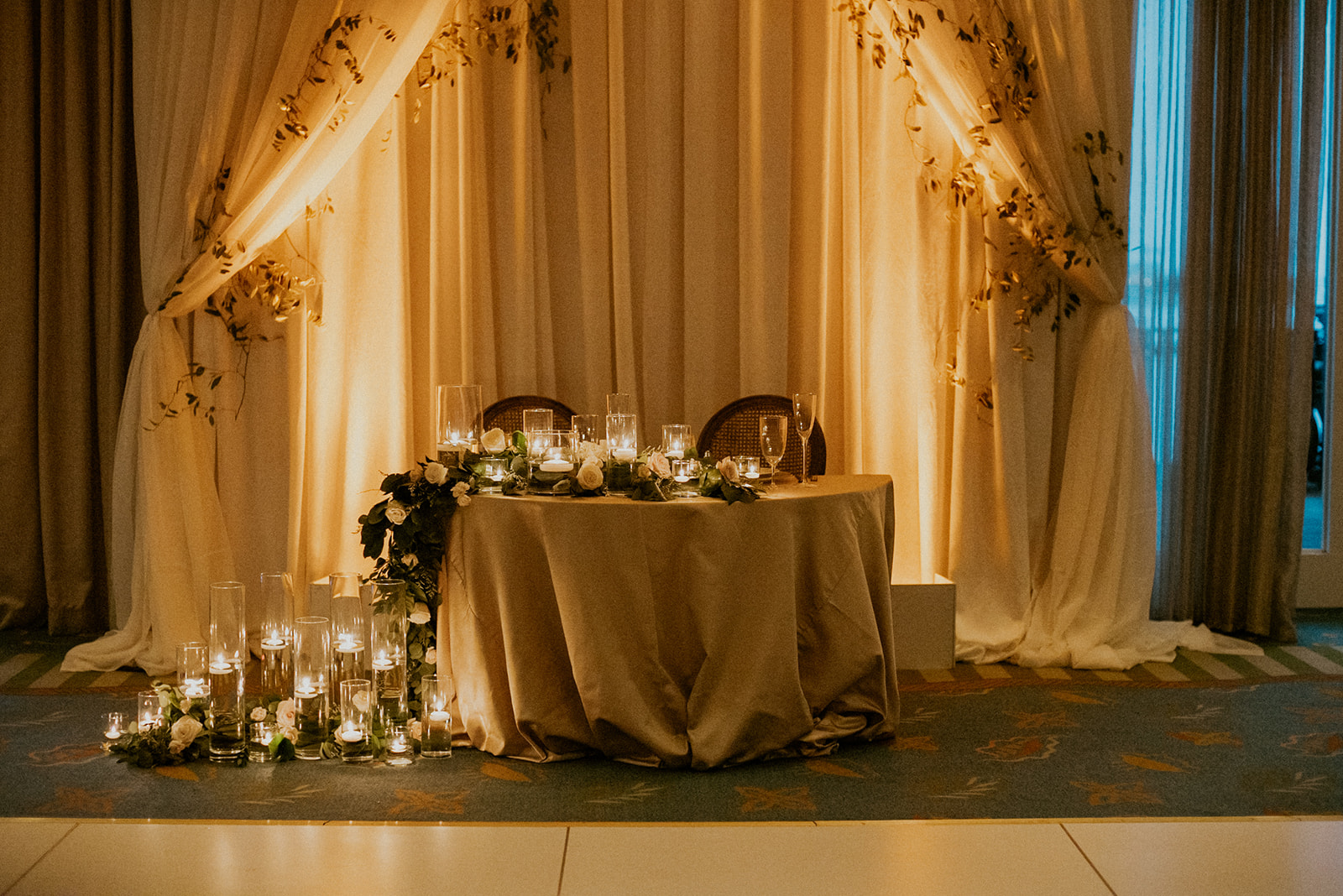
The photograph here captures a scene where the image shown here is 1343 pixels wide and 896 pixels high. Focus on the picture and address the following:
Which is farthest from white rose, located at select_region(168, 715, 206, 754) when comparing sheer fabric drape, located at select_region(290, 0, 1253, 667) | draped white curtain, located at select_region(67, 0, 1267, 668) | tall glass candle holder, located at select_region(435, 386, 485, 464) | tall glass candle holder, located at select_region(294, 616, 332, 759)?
sheer fabric drape, located at select_region(290, 0, 1253, 667)

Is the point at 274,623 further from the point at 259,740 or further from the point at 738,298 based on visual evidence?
the point at 738,298

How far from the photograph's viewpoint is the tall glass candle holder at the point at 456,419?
360 centimetres

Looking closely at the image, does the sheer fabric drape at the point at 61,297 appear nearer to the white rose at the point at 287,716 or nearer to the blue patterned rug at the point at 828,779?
the blue patterned rug at the point at 828,779

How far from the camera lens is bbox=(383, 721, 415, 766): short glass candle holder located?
11.0 feet

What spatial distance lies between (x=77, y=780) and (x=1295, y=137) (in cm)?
463

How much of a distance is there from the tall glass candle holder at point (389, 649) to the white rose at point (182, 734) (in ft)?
1.59

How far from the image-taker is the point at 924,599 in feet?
13.9

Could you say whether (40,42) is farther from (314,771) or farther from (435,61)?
(314,771)

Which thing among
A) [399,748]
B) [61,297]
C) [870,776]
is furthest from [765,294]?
[61,297]

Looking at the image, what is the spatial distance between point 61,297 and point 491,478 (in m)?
2.36

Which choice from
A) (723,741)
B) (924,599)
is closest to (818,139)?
(924,599)

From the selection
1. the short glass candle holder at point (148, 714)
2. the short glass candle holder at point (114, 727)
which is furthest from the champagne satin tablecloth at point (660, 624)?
the short glass candle holder at point (114, 727)

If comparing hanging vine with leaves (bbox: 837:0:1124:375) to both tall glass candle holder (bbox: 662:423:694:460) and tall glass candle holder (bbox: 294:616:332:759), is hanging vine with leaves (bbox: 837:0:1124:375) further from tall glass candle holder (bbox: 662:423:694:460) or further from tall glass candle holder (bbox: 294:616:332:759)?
tall glass candle holder (bbox: 294:616:332:759)

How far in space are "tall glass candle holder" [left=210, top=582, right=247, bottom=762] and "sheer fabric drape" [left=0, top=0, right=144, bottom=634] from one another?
173cm
